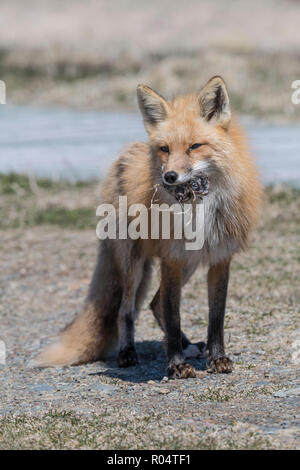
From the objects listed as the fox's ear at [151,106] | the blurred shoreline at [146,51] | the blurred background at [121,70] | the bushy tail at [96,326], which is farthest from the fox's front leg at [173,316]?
the blurred shoreline at [146,51]

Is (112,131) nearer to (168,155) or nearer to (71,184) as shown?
(71,184)

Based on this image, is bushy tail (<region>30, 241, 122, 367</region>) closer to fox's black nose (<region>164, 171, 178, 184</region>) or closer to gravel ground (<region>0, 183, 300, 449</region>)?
gravel ground (<region>0, 183, 300, 449</region>)

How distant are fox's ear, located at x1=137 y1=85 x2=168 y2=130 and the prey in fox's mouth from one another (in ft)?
2.03

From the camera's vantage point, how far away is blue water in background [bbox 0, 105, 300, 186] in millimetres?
14156

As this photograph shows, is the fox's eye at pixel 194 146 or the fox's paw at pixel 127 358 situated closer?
the fox's eye at pixel 194 146

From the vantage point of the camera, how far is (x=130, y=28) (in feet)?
112

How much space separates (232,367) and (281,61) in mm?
19123

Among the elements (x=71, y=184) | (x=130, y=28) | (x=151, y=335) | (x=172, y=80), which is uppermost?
(x=130, y=28)

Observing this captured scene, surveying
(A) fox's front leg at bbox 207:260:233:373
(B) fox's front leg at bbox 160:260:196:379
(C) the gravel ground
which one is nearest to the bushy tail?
(C) the gravel ground

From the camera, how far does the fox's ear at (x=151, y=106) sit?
19.3ft

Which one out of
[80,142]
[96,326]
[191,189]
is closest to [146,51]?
[80,142]

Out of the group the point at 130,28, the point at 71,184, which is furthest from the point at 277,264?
the point at 130,28

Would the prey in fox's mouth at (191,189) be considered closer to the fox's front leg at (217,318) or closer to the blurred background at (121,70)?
the fox's front leg at (217,318)

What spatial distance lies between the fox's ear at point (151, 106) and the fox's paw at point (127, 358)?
2.01 m
